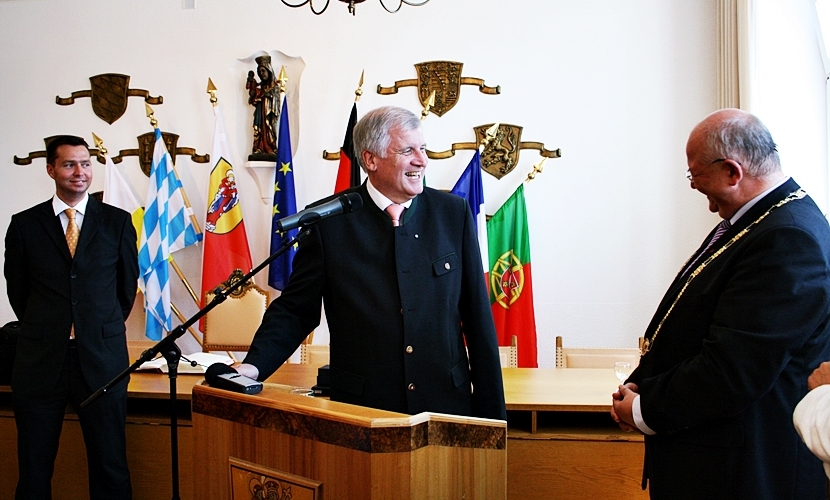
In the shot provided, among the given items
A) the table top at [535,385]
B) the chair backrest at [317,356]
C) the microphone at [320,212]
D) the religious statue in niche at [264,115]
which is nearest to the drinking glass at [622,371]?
the table top at [535,385]

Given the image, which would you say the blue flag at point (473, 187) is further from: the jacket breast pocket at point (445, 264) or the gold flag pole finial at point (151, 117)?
the jacket breast pocket at point (445, 264)

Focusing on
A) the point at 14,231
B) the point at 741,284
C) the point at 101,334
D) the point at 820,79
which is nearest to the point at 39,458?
the point at 101,334

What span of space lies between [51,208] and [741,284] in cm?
291

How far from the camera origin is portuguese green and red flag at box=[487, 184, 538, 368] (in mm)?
5164

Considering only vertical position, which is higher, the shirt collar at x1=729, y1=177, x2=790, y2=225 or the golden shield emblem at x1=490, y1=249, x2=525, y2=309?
the shirt collar at x1=729, y1=177, x2=790, y2=225

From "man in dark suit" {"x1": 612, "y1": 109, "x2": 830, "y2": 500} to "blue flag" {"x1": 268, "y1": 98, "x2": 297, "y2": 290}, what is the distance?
3715mm

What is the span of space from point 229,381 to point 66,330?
2002 millimetres

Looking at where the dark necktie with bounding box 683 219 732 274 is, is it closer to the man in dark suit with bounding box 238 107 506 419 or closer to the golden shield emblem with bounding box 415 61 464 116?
the man in dark suit with bounding box 238 107 506 419

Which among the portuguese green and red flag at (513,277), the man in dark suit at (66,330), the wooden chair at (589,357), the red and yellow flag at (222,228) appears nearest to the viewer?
the man in dark suit at (66,330)

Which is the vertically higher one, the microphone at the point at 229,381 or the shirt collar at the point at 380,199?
the shirt collar at the point at 380,199

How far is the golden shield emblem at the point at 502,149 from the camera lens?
5410mm

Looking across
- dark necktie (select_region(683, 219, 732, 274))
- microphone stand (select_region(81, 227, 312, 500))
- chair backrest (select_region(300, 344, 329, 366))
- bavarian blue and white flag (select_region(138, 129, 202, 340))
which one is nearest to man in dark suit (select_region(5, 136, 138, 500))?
chair backrest (select_region(300, 344, 329, 366))

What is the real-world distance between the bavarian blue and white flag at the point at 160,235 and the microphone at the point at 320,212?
151 inches

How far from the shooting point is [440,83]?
5.47 metres
